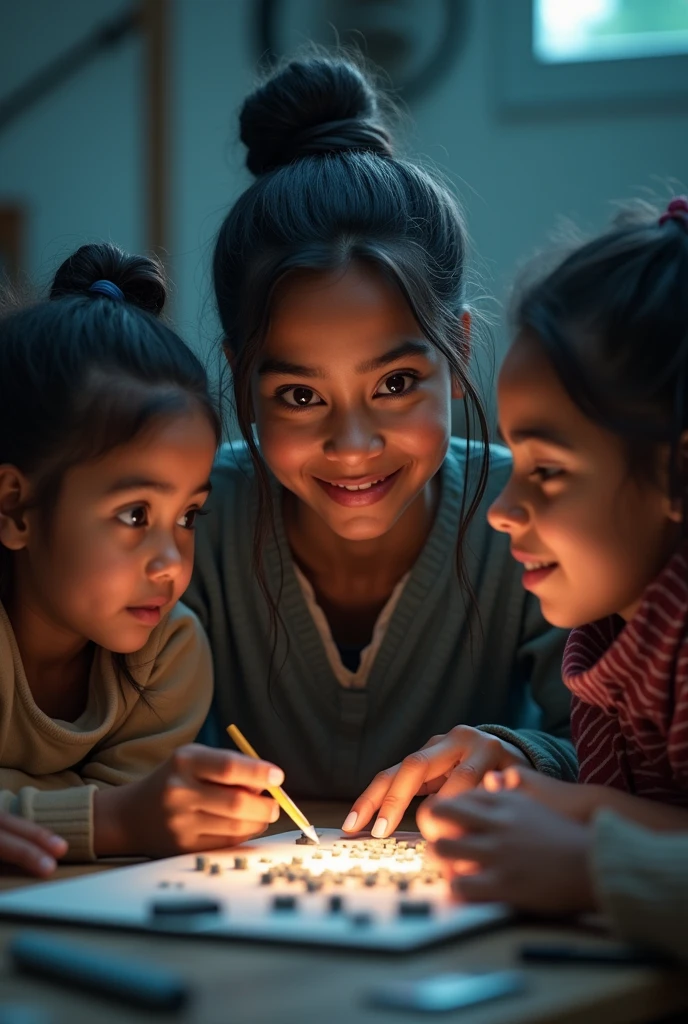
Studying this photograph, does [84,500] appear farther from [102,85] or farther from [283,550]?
[102,85]

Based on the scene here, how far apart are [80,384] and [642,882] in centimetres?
71

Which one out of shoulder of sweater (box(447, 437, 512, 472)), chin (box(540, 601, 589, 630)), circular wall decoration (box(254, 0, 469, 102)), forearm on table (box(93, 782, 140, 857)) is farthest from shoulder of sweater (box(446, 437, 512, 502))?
circular wall decoration (box(254, 0, 469, 102))

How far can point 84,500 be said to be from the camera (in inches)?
46.1

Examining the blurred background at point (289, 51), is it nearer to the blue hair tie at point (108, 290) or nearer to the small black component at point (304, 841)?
the blue hair tie at point (108, 290)

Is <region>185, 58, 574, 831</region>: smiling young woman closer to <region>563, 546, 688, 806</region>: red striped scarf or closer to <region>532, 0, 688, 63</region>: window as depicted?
<region>563, 546, 688, 806</region>: red striped scarf

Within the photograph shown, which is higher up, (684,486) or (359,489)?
(359,489)

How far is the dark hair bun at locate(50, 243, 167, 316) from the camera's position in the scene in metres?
1.36

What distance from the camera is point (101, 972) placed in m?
0.64

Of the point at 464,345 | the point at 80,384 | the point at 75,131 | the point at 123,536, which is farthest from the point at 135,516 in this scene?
the point at 75,131

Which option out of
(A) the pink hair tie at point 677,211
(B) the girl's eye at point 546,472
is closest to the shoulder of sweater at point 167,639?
(B) the girl's eye at point 546,472

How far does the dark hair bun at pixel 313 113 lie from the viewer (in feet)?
4.77

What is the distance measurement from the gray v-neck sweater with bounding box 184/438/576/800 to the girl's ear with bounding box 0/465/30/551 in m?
0.34

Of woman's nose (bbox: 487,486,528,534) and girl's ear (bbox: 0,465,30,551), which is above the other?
girl's ear (bbox: 0,465,30,551)

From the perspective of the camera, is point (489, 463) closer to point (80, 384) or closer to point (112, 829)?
point (80, 384)
